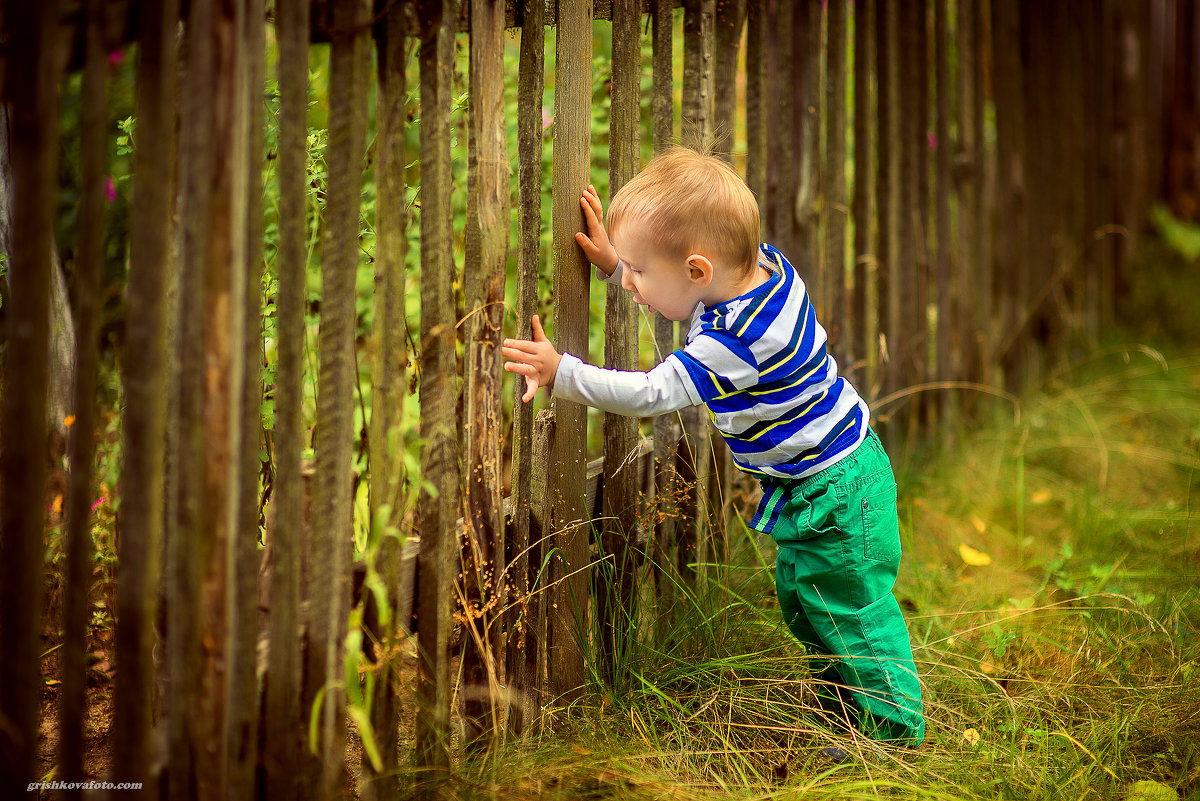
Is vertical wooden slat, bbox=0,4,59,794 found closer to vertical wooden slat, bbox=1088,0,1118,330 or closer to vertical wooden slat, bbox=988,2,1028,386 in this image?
vertical wooden slat, bbox=988,2,1028,386

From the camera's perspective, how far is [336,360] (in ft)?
5.10

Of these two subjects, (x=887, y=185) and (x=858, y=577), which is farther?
(x=887, y=185)

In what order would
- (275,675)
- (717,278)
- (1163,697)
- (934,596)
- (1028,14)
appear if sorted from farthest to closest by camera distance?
(1028,14) → (934,596) → (1163,697) → (717,278) → (275,675)

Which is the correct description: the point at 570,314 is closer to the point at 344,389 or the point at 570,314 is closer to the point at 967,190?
the point at 344,389

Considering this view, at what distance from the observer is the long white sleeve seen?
1.87 metres

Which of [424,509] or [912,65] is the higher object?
[912,65]

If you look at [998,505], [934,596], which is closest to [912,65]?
[998,505]

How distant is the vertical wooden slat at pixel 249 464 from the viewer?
4.61 feet

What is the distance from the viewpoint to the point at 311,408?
2.99 metres

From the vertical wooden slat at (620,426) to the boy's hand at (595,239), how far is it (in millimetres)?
108

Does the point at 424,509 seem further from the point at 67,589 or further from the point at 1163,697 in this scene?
the point at 1163,697

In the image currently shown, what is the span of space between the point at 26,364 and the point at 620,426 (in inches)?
53.3

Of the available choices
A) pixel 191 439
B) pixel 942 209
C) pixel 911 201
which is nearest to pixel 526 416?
pixel 191 439

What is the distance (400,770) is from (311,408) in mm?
1559
